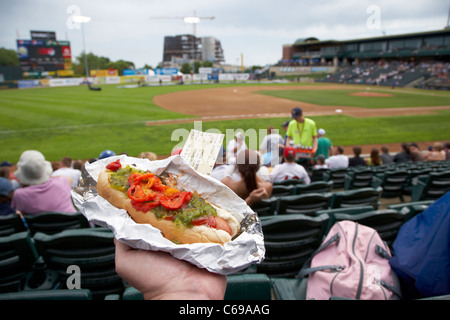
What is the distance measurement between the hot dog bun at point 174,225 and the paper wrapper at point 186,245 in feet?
0.25

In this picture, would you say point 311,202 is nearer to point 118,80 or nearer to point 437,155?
point 437,155

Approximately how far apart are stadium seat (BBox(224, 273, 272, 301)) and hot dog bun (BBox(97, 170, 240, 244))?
32 cm

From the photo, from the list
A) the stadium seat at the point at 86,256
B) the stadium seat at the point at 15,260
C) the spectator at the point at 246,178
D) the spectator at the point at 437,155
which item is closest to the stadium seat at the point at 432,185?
the spectator at the point at 246,178

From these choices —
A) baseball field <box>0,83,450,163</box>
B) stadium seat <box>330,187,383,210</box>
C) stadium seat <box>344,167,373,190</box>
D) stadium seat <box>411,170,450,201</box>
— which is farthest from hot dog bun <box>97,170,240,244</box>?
baseball field <box>0,83,450,163</box>

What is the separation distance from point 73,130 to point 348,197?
52.8ft

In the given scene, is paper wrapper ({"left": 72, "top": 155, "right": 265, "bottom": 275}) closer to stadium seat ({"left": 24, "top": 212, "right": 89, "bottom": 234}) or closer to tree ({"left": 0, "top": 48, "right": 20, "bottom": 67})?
stadium seat ({"left": 24, "top": 212, "right": 89, "bottom": 234})

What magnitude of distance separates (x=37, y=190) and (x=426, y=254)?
4.95 meters

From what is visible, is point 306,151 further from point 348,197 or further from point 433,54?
point 433,54

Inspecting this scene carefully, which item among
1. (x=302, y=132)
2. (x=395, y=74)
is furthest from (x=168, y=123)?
A: (x=395, y=74)

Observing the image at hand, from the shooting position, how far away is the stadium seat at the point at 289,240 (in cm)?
278

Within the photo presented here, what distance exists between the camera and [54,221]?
3.63 metres

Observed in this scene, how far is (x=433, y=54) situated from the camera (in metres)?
52.7

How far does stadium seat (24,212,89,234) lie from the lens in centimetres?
354

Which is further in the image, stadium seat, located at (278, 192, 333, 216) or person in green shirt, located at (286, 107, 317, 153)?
person in green shirt, located at (286, 107, 317, 153)
